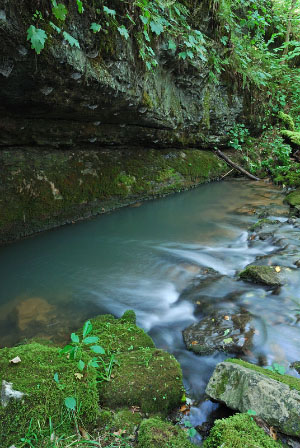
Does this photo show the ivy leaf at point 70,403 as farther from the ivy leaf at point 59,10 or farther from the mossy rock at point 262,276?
the ivy leaf at point 59,10

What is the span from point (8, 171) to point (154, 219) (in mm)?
3067

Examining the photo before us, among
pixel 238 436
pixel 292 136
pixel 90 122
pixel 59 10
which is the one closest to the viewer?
pixel 238 436

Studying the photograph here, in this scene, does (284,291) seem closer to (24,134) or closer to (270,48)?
(24,134)

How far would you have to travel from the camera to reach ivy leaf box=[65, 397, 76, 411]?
1558mm

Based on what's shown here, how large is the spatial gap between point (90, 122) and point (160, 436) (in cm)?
539

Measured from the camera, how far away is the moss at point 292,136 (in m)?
9.70

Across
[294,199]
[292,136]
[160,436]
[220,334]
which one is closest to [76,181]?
[220,334]

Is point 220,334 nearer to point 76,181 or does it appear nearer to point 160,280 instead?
point 160,280

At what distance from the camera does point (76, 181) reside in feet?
19.7

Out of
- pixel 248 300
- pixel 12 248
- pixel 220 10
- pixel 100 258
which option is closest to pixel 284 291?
pixel 248 300

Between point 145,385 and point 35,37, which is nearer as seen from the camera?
point 145,385

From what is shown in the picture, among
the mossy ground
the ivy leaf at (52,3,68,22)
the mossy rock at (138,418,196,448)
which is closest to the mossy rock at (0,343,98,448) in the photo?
the mossy rock at (138,418,196,448)

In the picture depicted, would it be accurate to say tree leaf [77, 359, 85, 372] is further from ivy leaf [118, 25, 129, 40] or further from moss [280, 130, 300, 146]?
moss [280, 130, 300, 146]

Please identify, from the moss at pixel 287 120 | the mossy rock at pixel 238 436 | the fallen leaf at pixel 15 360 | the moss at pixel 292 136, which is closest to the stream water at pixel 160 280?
the mossy rock at pixel 238 436
